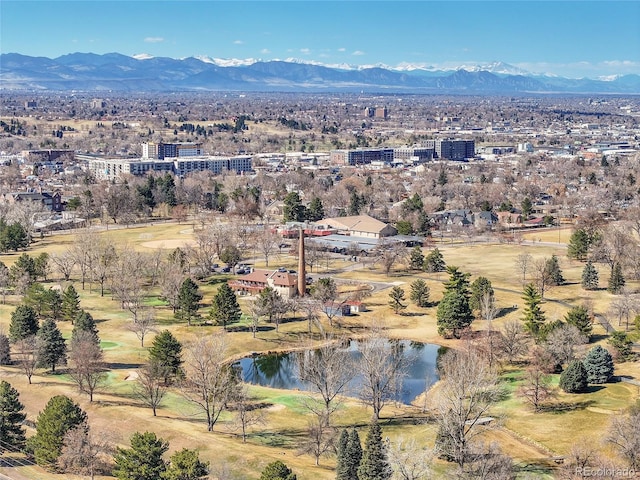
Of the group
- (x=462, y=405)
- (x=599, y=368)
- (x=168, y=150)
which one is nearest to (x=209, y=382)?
(x=462, y=405)

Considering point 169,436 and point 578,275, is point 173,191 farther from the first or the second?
point 169,436

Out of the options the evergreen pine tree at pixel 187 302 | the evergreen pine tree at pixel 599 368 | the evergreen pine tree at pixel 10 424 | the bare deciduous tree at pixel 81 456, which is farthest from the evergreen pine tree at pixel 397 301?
the evergreen pine tree at pixel 10 424

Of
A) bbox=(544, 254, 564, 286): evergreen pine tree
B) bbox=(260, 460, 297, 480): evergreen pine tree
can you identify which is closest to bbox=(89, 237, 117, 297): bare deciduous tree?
bbox=(544, 254, 564, 286): evergreen pine tree

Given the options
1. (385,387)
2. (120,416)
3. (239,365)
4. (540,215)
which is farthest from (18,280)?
(540,215)

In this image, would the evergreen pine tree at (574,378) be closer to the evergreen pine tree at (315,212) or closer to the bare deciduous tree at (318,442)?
the bare deciduous tree at (318,442)

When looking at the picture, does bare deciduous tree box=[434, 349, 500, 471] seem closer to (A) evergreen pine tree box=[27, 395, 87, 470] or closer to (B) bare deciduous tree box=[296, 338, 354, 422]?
(B) bare deciduous tree box=[296, 338, 354, 422]

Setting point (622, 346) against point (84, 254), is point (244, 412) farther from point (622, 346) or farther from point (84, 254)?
point (84, 254)
